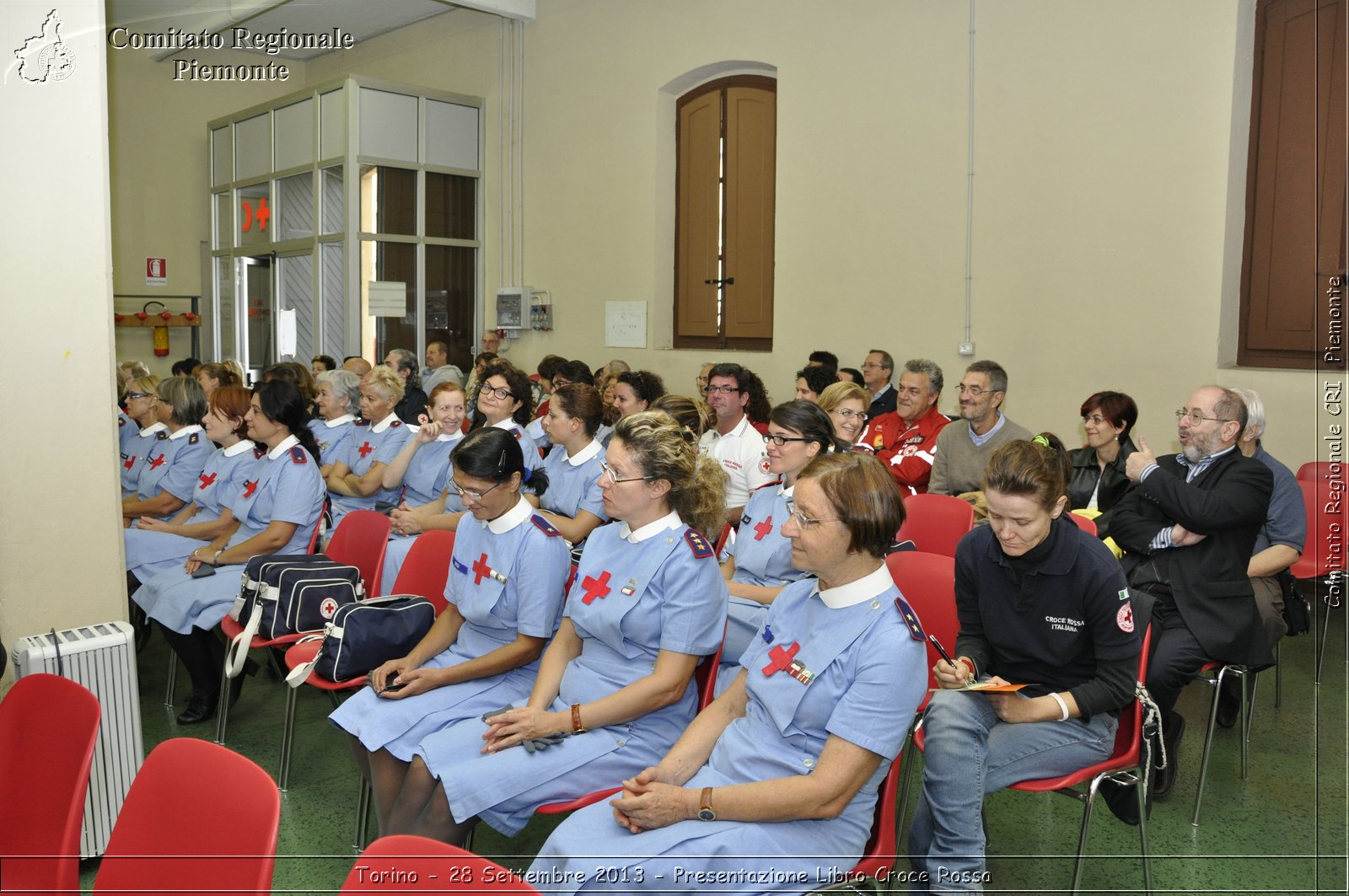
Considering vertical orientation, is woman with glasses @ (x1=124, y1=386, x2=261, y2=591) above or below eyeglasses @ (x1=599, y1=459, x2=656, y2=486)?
below

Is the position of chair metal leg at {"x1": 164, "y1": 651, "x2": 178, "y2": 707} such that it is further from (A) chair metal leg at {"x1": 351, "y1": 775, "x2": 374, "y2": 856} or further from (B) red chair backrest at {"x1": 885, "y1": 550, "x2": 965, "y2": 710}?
(B) red chair backrest at {"x1": 885, "y1": 550, "x2": 965, "y2": 710}

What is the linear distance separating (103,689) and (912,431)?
3.68 meters

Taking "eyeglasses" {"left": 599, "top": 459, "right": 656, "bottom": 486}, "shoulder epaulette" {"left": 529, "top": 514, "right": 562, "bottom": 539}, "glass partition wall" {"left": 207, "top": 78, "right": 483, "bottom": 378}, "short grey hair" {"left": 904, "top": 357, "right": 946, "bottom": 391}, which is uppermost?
"glass partition wall" {"left": 207, "top": 78, "right": 483, "bottom": 378}

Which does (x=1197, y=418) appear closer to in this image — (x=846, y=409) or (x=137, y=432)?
(x=846, y=409)

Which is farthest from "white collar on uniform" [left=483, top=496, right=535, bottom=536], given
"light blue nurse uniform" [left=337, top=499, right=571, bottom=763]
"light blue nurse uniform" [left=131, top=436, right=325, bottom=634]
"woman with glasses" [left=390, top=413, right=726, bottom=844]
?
"light blue nurse uniform" [left=131, top=436, right=325, bottom=634]

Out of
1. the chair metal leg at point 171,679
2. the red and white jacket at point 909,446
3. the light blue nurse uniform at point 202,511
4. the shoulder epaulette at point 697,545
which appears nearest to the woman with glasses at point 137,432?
→ the light blue nurse uniform at point 202,511

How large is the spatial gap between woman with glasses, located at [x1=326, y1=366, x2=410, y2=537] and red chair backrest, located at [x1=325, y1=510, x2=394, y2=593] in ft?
4.06

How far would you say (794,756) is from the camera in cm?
194

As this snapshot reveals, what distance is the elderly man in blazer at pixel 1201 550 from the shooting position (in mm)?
3066

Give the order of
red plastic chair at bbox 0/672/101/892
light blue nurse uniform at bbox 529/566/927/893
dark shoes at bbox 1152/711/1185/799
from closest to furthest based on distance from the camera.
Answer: red plastic chair at bbox 0/672/101/892, light blue nurse uniform at bbox 529/566/927/893, dark shoes at bbox 1152/711/1185/799

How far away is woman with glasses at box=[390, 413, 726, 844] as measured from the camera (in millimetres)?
2213

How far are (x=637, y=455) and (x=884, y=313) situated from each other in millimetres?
5189

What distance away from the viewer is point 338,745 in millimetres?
3564

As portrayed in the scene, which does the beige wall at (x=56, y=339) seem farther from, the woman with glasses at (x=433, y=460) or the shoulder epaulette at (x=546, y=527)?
the woman with glasses at (x=433, y=460)
